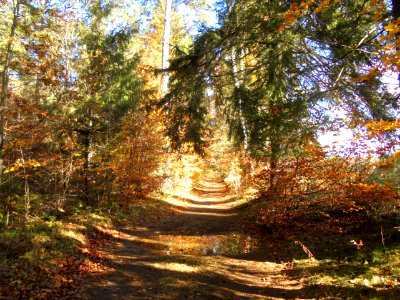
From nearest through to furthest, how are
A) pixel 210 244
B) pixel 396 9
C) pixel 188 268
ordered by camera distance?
pixel 396 9 → pixel 188 268 → pixel 210 244

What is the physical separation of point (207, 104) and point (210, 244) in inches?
218

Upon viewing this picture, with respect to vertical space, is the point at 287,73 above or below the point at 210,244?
above

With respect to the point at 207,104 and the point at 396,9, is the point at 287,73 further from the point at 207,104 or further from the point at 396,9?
the point at 396,9

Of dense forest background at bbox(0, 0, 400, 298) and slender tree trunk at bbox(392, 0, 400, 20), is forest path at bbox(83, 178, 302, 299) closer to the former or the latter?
dense forest background at bbox(0, 0, 400, 298)

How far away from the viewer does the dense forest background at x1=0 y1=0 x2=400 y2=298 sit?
850cm

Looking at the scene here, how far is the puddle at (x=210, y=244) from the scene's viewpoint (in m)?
9.63

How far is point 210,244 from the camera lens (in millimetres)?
10539

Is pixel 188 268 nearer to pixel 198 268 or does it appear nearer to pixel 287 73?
pixel 198 268

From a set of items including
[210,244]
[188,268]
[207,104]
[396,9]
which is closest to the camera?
[396,9]

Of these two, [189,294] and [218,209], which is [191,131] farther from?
[218,209]

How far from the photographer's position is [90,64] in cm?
1191

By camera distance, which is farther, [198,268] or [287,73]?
[287,73]

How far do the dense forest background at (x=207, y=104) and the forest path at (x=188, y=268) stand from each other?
1.70 m

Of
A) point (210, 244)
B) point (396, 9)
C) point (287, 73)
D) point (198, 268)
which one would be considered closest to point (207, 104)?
point (287, 73)
